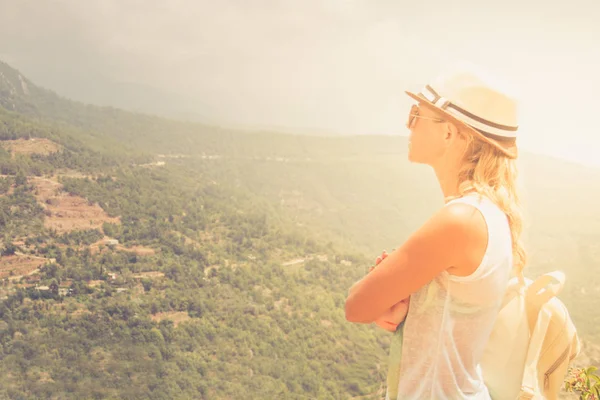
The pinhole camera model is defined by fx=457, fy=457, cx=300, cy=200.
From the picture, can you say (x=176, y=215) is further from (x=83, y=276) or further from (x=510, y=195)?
(x=510, y=195)

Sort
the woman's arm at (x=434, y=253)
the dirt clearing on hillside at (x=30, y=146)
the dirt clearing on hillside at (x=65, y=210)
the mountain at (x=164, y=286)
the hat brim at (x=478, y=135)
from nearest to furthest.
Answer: the woman's arm at (x=434, y=253)
the hat brim at (x=478, y=135)
the mountain at (x=164, y=286)
the dirt clearing on hillside at (x=65, y=210)
the dirt clearing on hillside at (x=30, y=146)

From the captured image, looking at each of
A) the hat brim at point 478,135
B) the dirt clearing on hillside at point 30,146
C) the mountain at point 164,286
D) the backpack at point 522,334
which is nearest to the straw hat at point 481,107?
the hat brim at point 478,135

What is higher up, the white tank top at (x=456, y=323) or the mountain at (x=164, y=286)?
the white tank top at (x=456, y=323)

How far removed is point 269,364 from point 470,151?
2580cm

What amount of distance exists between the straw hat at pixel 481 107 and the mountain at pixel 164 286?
0.97 feet

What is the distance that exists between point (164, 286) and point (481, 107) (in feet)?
96.6

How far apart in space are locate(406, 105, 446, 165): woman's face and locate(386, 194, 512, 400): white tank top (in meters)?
0.25

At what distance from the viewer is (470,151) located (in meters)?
1.54

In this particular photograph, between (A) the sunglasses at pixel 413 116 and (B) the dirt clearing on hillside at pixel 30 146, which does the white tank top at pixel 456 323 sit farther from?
(B) the dirt clearing on hillside at pixel 30 146

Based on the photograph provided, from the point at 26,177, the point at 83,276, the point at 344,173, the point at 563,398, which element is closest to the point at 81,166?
the point at 26,177

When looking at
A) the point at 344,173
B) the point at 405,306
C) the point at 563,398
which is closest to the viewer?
the point at 405,306

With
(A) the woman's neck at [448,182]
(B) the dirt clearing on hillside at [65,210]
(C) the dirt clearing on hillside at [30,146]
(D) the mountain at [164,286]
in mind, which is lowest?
(D) the mountain at [164,286]

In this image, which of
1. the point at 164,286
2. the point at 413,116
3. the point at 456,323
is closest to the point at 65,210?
the point at 164,286

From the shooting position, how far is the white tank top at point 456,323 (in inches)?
54.1
